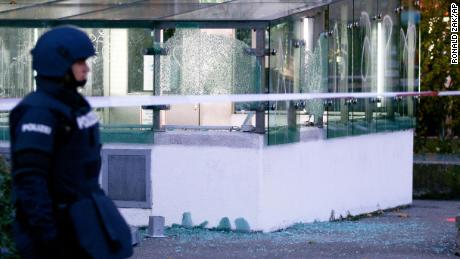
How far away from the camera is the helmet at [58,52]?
4688mm

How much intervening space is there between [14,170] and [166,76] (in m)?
6.93

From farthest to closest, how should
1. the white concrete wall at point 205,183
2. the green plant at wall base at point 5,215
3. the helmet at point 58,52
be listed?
the white concrete wall at point 205,183, the green plant at wall base at point 5,215, the helmet at point 58,52

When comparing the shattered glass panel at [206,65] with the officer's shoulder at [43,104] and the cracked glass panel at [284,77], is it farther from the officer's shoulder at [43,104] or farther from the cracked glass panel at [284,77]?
the officer's shoulder at [43,104]

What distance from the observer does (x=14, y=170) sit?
464 centimetres

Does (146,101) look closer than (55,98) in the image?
No

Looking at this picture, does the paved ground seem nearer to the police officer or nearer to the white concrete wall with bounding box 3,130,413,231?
the white concrete wall with bounding box 3,130,413,231

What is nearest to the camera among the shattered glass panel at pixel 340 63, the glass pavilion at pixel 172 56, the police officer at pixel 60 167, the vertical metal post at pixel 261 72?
the police officer at pixel 60 167

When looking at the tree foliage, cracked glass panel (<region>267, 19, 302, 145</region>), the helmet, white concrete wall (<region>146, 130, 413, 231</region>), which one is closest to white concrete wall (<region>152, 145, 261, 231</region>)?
white concrete wall (<region>146, 130, 413, 231</region>)

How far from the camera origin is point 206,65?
11.5 meters

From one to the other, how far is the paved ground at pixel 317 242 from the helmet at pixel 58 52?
508 cm

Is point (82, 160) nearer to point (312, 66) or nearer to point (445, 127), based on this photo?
point (312, 66)

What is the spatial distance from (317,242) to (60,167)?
246 inches

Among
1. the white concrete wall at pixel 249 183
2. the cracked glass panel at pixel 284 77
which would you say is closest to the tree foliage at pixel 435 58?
the white concrete wall at pixel 249 183

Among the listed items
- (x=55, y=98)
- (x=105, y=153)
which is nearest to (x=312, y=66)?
(x=105, y=153)
